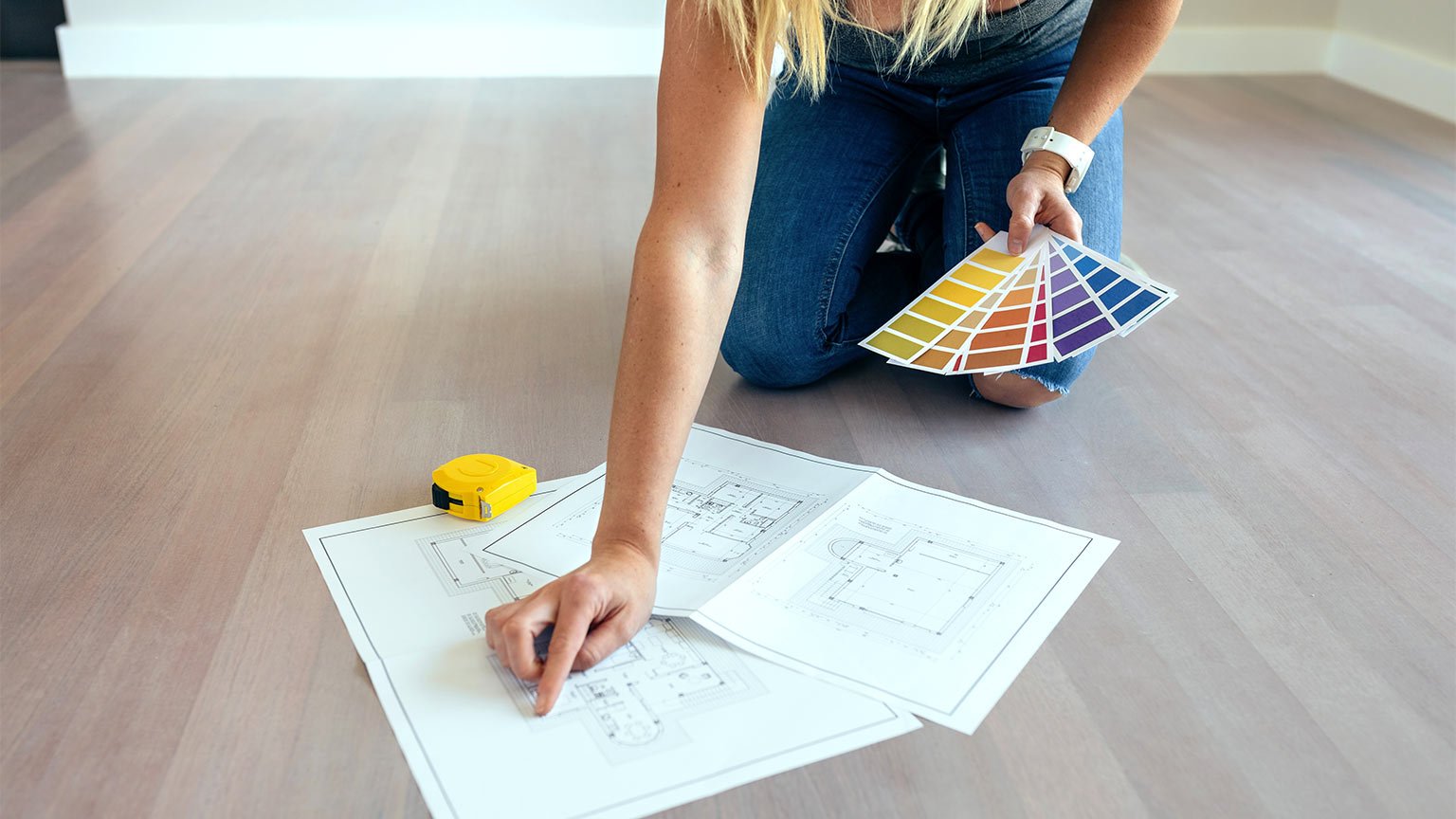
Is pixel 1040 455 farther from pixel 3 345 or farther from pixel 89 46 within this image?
pixel 89 46

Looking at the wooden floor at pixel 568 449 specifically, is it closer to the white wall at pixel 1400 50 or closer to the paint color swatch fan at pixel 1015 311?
the paint color swatch fan at pixel 1015 311

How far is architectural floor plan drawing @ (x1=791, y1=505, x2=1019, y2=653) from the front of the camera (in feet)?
2.71

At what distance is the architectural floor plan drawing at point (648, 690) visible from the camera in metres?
0.71

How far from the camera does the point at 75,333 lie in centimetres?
135

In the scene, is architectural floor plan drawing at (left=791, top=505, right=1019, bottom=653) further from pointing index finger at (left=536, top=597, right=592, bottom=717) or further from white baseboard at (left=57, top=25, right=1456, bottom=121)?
white baseboard at (left=57, top=25, right=1456, bottom=121)

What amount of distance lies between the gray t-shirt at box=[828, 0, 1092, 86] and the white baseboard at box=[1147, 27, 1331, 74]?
1.94 meters

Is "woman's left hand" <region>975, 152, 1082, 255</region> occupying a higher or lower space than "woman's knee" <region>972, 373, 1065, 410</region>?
higher

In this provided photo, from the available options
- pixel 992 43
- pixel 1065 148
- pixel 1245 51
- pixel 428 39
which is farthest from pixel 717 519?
pixel 1245 51

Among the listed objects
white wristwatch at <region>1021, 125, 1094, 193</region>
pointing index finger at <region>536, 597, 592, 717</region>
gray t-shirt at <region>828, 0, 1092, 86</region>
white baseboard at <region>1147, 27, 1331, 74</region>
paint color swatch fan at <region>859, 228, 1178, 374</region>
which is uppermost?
gray t-shirt at <region>828, 0, 1092, 86</region>

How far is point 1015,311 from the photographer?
1033 mm

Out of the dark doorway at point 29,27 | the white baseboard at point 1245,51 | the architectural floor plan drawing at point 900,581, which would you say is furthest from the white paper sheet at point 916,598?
the dark doorway at point 29,27

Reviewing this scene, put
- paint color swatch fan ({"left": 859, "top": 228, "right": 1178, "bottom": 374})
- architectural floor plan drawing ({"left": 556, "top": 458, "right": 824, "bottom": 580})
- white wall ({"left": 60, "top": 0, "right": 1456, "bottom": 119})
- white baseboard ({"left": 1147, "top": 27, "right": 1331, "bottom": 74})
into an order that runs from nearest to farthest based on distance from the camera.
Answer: architectural floor plan drawing ({"left": 556, "top": 458, "right": 824, "bottom": 580}), paint color swatch fan ({"left": 859, "top": 228, "right": 1178, "bottom": 374}), white wall ({"left": 60, "top": 0, "right": 1456, "bottom": 119}), white baseboard ({"left": 1147, "top": 27, "right": 1331, "bottom": 74})

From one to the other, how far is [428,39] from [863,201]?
1856mm

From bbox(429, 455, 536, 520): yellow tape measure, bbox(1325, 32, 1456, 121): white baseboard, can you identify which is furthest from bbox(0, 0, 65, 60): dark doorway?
bbox(1325, 32, 1456, 121): white baseboard
